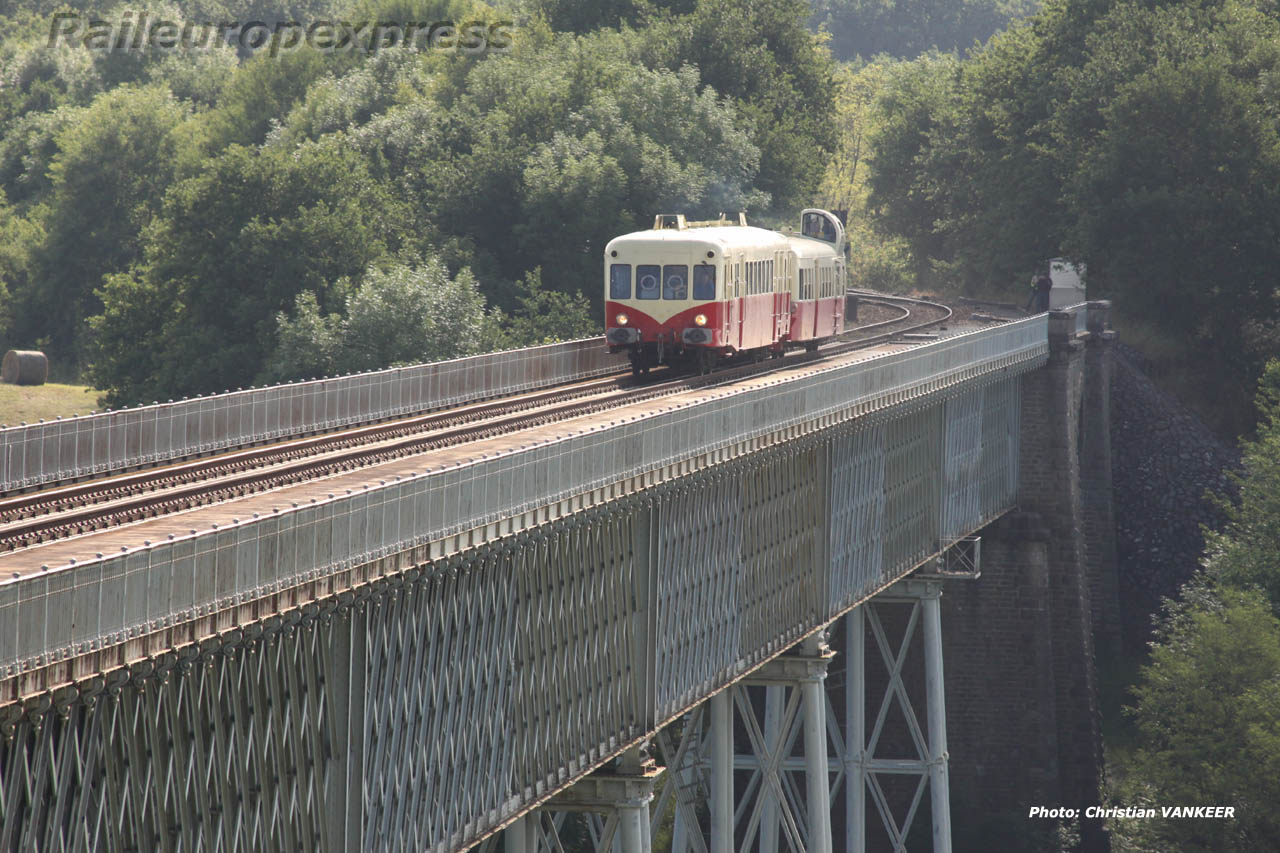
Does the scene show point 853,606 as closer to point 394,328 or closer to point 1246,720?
point 1246,720

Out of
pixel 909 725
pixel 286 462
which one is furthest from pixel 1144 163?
pixel 286 462

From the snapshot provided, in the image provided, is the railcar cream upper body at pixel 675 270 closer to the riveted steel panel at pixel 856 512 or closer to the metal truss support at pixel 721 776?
the riveted steel panel at pixel 856 512

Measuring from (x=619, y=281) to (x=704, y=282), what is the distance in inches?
88.2

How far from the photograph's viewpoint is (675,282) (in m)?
38.1

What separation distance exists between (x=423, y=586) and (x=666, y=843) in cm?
3274

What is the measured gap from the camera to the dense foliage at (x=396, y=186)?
66188 mm

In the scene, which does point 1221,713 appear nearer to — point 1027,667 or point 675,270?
point 1027,667

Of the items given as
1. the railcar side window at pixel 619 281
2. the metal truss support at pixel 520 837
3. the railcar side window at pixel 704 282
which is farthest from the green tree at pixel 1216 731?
the metal truss support at pixel 520 837

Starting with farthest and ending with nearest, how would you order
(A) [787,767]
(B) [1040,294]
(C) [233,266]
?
1. (C) [233,266]
2. (B) [1040,294]
3. (A) [787,767]

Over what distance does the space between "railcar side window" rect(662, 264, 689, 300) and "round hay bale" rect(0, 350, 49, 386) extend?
136ft

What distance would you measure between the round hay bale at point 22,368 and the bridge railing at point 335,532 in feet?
156

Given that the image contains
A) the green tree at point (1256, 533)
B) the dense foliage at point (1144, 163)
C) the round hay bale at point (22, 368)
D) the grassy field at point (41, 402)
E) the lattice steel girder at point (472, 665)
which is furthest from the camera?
the round hay bale at point (22, 368)

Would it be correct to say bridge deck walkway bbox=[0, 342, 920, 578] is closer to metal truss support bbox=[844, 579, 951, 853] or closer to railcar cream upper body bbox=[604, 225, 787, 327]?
railcar cream upper body bbox=[604, 225, 787, 327]

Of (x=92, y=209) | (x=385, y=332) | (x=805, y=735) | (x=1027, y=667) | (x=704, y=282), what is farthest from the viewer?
(x=92, y=209)
